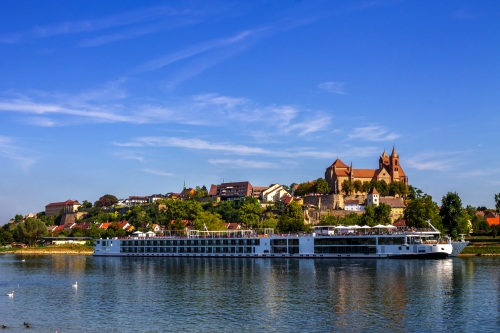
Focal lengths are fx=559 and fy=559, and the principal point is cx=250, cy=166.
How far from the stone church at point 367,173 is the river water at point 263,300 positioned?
111m

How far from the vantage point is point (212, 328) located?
107 feet

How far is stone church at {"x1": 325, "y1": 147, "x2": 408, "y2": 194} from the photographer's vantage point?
583 feet

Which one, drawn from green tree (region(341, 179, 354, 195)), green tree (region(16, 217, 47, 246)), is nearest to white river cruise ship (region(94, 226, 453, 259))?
green tree (region(16, 217, 47, 246))

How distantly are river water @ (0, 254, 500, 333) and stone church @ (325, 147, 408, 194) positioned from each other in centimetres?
11109

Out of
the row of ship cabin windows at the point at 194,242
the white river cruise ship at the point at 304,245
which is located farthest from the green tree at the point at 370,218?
the row of ship cabin windows at the point at 194,242

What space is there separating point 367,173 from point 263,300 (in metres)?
146

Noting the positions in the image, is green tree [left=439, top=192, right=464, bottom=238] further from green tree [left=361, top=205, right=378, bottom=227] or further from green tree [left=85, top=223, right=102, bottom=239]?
green tree [left=85, top=223, right=102, bottom=239]

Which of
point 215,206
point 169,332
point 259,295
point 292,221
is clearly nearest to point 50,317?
point 169,332

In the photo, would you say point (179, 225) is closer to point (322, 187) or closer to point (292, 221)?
point (292, 221)

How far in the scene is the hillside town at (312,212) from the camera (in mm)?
107900

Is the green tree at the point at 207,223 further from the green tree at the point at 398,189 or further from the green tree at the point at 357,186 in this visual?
the green tree at the point at 398,189

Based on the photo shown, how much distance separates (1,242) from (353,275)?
118839 millimetres

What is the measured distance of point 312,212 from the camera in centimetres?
15675

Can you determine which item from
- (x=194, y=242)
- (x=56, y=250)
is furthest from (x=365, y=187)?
(x=56, y=250)
